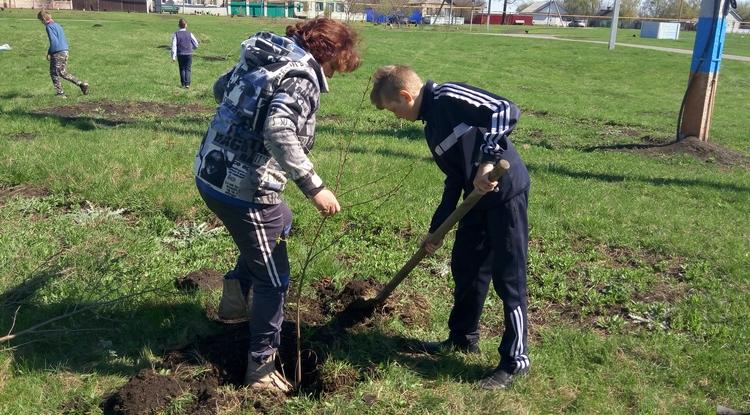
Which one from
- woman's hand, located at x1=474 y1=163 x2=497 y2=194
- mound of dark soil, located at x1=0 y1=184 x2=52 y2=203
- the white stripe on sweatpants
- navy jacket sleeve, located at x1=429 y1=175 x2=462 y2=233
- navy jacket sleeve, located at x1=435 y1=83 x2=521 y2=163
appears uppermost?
navy jacket sleeve, located at x1=435 y1=83 x2=521 y2=163

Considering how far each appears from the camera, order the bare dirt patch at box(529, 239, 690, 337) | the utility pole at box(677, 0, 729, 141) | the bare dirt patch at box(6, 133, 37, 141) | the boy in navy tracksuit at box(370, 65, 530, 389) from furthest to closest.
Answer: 1. the utility pole at box(677, 0, 729, 141)
2. the bare dirt patch at box(6, 133, 37, 141)
3. the bare dirt patch at box(529, 239, 690, 337)
4. the boy in navy tracksuit at box(370, 65, 530, 389)

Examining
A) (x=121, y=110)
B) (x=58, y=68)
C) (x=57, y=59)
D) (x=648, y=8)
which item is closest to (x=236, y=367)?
(x=121, y=110)

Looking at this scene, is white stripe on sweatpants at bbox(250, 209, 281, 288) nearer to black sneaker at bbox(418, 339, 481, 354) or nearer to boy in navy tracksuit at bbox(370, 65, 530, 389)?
boy in navy tracksuit at bbox(370, 65, 530, 389)

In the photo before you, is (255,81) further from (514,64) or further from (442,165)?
(514,64)

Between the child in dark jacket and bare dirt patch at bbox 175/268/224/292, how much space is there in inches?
366

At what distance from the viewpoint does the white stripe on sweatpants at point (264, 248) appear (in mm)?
2926

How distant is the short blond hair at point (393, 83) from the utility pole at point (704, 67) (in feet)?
24.3

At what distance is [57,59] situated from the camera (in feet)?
41.1

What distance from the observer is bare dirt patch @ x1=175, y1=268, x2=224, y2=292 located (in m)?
4.12

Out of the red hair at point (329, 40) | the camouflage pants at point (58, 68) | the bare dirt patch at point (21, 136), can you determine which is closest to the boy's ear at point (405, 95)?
the red hair at point (329, 40)

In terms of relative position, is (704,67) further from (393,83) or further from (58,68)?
(58,68)

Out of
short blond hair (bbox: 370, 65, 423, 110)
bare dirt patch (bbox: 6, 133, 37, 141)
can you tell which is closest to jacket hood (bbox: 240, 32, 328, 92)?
short blond hair (bbox: 370, 65, 423, 110)

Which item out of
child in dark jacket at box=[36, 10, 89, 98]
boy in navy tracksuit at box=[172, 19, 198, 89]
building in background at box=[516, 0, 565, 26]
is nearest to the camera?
child in dark jacket at box=[36, 10, 89, 98]

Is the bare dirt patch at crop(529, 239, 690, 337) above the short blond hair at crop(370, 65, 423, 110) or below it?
below
